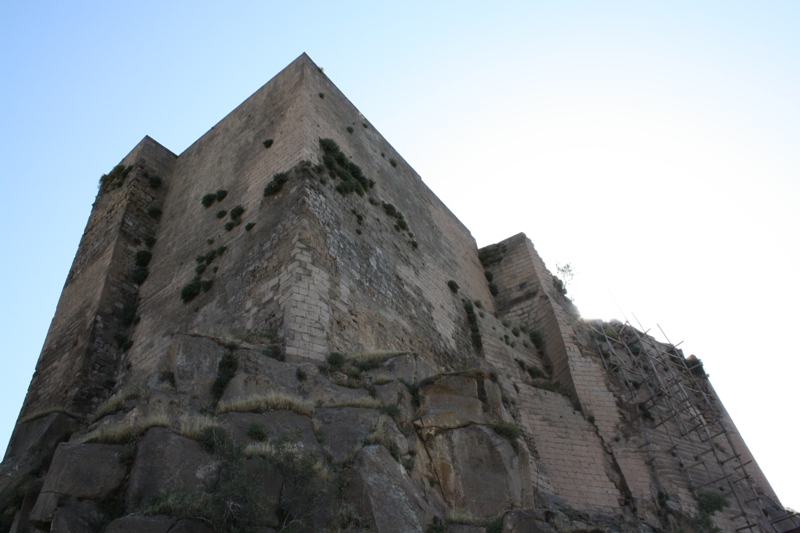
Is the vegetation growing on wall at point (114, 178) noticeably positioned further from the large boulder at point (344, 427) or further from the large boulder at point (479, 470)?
the large boulder at point (479, 470)

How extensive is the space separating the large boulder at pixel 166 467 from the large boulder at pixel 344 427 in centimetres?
161

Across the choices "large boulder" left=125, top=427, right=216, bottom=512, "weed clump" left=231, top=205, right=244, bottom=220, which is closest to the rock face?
"large boulder" left=125, top=427, right=216, bottom=512

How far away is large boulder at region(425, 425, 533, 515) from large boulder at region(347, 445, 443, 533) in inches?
33.9

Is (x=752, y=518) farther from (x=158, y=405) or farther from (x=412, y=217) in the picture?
(x=158, y=405)

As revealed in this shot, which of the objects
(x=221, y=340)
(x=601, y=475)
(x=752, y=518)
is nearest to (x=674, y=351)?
(x=752, y=518)

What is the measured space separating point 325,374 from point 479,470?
8.71 feet

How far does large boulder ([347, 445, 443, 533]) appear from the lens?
7.55m

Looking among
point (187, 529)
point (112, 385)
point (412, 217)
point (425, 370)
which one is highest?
point (412, 217)

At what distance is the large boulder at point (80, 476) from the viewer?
23.5ft

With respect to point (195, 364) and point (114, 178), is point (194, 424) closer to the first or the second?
point (195, 364)

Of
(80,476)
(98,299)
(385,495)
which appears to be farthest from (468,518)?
(98,299)

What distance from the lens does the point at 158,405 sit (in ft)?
29.2

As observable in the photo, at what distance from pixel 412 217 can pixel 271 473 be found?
12923 millimetres

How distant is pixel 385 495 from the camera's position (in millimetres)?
7855
